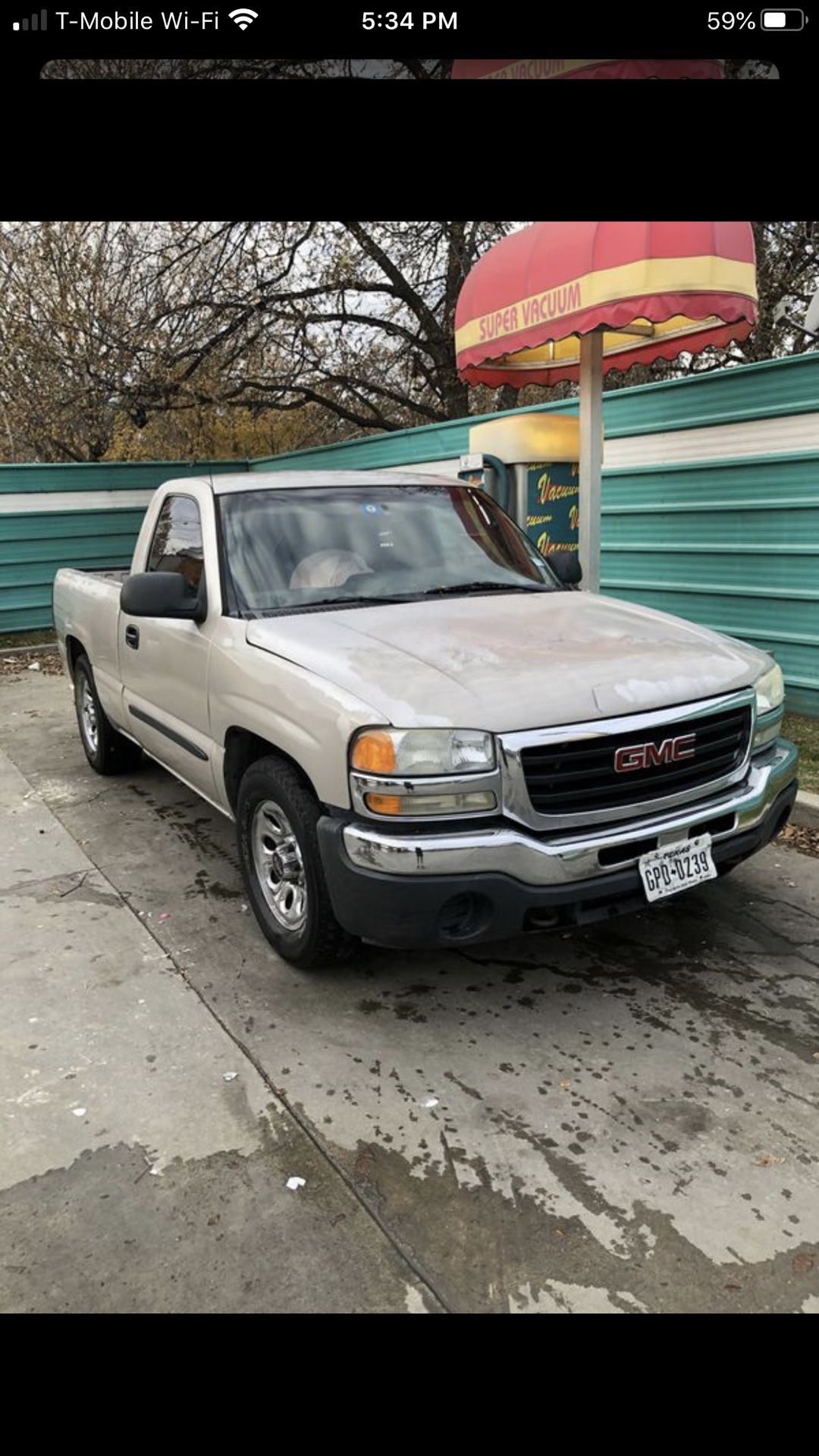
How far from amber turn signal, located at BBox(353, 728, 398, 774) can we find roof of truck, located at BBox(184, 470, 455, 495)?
1900 millimetres

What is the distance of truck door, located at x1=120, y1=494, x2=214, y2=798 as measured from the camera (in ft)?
13.3

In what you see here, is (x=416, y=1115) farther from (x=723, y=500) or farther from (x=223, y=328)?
(x=223, y=328)

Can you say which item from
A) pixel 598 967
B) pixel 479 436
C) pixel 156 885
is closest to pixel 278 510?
pixel 156 885

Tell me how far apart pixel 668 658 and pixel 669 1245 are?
1.86 meters

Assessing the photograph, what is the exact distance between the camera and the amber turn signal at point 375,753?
2797 mm

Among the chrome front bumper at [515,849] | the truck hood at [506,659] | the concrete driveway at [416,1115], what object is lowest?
the concrete driveway at [416,1115]

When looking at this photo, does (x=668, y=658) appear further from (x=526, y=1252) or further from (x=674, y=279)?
(x=674, y=279)

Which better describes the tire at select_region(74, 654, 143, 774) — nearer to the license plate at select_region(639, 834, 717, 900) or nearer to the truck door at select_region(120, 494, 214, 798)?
the truck door at select_region(120, 494, 214, 798)

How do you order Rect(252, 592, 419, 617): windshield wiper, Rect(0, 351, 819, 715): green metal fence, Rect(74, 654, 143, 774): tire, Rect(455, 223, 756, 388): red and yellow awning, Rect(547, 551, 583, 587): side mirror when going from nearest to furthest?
Rect(252, 592, 419, 617): windshield wiper → Rect(547, 551, 583, 587): side mirror → Rect(455, 223, 756, 388): red and yellow awning → Rect(74, 654, 143, 774): tire → Rect(0, 351, 819, 715): green metal fence

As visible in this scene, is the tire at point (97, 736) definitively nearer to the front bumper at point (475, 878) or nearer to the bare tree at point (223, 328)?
the front bumper at point (475, 878)

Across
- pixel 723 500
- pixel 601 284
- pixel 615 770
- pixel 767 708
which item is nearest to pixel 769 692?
pixel 767 708
